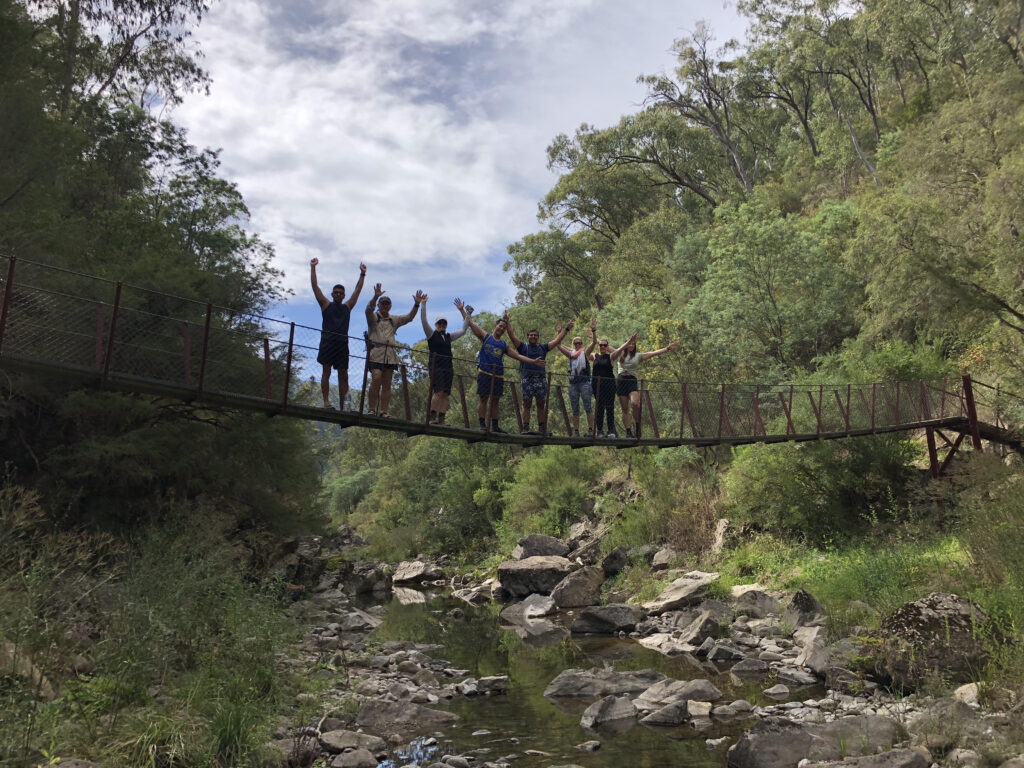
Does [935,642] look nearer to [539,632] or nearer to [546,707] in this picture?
[546,707]

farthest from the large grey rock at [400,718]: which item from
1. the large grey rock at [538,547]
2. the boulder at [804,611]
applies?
the large grey rock at [538,547]

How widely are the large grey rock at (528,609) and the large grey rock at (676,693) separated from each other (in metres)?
6.30

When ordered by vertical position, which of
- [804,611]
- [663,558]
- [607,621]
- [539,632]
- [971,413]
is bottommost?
[539,632]

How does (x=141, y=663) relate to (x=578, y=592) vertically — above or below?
above

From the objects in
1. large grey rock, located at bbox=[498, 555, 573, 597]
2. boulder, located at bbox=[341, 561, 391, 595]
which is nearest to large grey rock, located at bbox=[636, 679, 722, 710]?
large grey rock, located at bbox=[498, 555, 573, 597]

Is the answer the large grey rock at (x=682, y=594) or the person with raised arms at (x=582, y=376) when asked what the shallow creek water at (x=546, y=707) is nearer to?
the large grey rock at (x=682, y=594)

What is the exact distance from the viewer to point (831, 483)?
48.8ft

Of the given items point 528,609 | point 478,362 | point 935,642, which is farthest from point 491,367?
point 528,609

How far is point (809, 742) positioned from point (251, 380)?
8.54 metres

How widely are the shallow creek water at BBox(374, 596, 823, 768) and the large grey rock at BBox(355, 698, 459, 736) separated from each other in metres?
0.21

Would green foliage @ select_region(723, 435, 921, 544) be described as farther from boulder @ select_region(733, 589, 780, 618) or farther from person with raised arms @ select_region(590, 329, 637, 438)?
person with raised arms @ select_region(590, 329, 637, 438)

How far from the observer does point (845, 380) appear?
1577 centimetres

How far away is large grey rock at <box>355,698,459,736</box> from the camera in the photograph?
6.99 metres

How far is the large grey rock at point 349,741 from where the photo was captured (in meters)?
6.27
